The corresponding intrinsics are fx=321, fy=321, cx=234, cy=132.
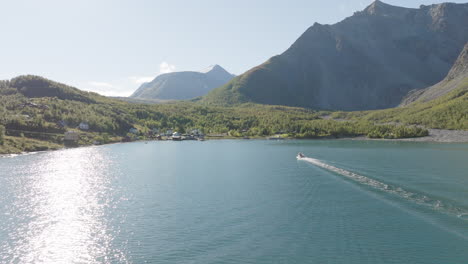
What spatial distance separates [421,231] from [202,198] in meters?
33.5

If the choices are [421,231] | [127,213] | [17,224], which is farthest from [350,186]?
[17,224]

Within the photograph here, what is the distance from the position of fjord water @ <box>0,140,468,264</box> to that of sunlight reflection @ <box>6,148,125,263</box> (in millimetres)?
179

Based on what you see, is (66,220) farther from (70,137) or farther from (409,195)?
(70,137)

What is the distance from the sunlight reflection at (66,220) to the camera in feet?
115

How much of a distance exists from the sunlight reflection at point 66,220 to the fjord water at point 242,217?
0.18 m

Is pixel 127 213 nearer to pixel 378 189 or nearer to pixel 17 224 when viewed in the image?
pixel 17 224

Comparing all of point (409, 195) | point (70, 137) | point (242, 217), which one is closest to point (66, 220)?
point (242, 217)

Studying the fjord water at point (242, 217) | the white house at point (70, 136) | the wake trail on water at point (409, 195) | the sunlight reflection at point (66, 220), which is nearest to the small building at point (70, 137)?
the white house at point (70, 136)

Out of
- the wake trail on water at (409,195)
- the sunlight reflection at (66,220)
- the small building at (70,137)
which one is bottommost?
the sunlight reflection at (66,220)

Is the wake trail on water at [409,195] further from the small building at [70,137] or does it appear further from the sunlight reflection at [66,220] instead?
the small building at [70,137]

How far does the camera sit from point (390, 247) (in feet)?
113

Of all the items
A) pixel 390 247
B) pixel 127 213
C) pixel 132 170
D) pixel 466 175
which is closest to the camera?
pixel 390 247

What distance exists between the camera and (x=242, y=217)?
149 feet

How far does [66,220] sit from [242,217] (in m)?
25.4
